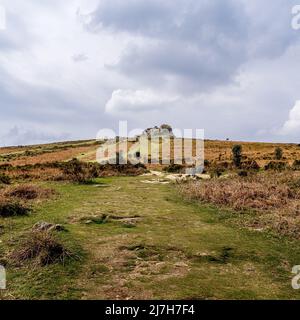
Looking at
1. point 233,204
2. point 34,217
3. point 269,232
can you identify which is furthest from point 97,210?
point 269,232

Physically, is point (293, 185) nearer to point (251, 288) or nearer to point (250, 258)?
point (250, 258)

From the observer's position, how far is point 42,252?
35.1ft

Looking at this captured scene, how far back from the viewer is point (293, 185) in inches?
907

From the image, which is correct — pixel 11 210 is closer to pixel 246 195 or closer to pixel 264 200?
pixel 246 195

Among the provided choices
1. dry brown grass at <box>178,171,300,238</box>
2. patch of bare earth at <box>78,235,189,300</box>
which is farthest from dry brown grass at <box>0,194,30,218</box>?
dry brown grass at <box>178,171,300,238</box>

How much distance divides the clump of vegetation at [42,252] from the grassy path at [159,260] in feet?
1.19

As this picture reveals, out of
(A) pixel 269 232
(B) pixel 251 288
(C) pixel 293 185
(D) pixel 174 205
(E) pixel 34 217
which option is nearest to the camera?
(B) pixel 251 288

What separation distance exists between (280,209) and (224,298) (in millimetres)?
9434

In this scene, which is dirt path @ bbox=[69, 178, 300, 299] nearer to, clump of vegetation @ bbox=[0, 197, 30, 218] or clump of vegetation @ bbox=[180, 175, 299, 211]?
clump of vegetation @ bbox=[180, 175, 299, 211]

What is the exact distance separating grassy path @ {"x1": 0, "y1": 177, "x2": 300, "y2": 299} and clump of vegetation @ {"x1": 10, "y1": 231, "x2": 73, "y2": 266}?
36 centimetres

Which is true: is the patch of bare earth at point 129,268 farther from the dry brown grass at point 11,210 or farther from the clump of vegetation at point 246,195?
the clump of vegetation at point 246,195

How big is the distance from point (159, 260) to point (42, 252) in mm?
3121
